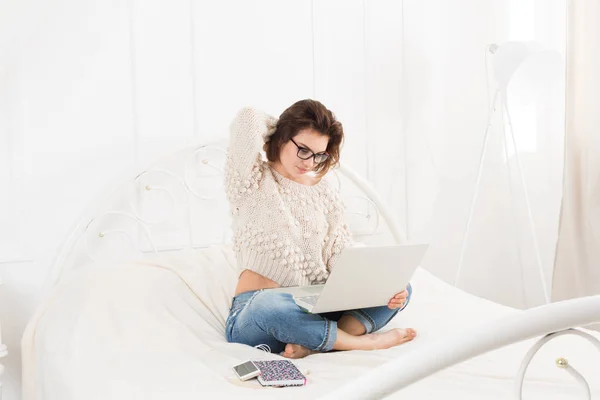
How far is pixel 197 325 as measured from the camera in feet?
5.80

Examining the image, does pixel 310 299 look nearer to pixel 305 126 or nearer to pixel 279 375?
pixel 279 375

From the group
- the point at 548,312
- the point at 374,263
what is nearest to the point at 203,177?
the point at 374,263

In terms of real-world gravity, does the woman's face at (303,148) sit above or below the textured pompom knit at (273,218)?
above

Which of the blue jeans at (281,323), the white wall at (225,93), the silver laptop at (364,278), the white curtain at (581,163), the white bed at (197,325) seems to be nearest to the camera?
the white bed at (197,325)

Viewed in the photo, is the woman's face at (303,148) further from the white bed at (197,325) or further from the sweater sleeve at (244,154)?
the white bed at (197,325)

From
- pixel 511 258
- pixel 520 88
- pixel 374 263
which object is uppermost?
pixel 520 88

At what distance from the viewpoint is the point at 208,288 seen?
1940mm

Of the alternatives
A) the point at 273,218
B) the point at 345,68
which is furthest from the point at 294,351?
the point at 345,68

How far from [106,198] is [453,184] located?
141 cm

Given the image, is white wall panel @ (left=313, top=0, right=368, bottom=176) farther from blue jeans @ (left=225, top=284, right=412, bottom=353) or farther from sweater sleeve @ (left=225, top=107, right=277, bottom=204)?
blue jeans @ (left=225, top=284, right=412, bottom=353)

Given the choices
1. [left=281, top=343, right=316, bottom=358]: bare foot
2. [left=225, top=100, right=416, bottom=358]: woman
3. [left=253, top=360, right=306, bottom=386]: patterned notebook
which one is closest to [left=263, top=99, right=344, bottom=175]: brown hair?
[left=225, top=100, right=416, bottom=358]: woman

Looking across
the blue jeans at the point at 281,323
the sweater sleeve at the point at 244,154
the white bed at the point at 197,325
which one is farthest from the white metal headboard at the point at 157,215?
the blue jeans at the point at 281,323

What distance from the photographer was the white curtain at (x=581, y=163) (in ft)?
8.10

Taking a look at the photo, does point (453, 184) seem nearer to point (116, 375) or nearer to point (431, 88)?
point (431, 88)
